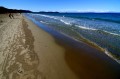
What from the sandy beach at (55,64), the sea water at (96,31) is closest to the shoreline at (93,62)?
the sandy beach at (55,64)

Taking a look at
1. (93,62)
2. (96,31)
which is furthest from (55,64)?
(96,31)

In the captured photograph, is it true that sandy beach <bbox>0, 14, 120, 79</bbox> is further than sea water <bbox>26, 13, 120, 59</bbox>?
No

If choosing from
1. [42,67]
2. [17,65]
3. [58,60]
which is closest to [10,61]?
[17,65]

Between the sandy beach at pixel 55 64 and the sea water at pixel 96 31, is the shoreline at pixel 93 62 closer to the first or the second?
the sandy beach at pixel 55 64

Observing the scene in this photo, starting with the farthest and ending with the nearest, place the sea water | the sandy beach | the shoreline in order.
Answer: the sea water
the shoreline
the sandy beach

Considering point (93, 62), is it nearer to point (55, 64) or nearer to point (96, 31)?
point (55, 64)

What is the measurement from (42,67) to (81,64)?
6.59 ft

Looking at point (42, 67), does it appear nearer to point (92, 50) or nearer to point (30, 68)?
point (30, 68)

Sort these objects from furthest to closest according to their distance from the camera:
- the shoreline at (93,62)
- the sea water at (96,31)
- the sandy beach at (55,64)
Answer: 1. the sea water at (96,31)
2. the shoreline at (93,62)
3. the sandy beach at (55,64)

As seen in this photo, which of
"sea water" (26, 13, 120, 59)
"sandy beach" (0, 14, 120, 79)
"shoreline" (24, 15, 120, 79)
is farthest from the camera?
"sea water" (26, 13, 120, 59)

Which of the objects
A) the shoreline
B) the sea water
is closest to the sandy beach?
the shoreline

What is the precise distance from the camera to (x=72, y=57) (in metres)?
8.48

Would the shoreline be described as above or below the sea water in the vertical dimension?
above

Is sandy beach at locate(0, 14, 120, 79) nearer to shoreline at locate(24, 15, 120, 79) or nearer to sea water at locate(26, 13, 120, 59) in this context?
shoreline at locate(24, 15, 120, 79)
